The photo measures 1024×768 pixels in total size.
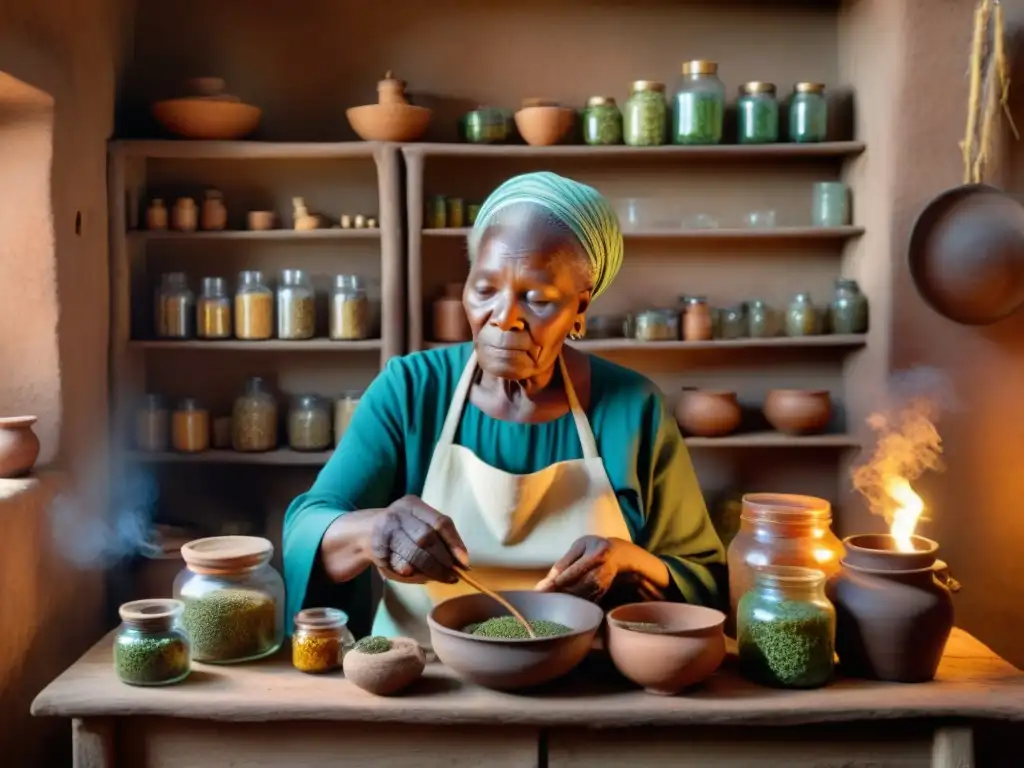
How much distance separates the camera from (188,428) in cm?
368

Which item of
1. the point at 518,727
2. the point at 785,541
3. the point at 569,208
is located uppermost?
the point at 569,208

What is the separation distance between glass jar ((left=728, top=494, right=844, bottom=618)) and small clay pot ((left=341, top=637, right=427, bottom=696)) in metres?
0.54

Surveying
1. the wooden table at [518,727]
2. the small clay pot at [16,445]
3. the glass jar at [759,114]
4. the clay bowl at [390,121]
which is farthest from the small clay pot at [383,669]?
the glass jar at [759,114]

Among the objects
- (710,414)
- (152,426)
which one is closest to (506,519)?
(710,414)

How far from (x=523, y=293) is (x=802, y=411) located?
2.18 metres

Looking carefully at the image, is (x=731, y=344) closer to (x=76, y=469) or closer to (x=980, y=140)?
(x=980, y=140)

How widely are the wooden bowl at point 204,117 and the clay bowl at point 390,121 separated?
14.8 inches

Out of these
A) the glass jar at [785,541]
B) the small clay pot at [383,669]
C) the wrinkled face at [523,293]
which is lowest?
the small clay pot at [383,669]

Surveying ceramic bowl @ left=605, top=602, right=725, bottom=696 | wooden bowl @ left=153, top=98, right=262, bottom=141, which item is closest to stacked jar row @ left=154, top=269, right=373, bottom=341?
wooden bowl @ left=153, top=98, right=262, bottom=141

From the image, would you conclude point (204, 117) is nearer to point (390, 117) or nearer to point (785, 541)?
point (390, 117)

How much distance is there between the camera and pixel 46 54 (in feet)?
9.45

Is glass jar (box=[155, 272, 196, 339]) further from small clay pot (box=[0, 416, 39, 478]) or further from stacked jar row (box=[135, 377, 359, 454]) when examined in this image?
small clay pot (box=[0, 416, 39, 478])

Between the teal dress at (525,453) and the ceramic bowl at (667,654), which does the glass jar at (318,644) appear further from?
the ceramic bowl at (667,654)

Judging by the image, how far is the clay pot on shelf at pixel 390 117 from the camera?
357cm
